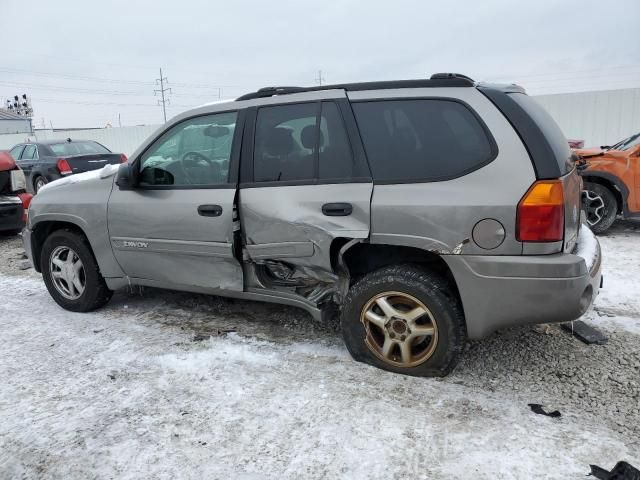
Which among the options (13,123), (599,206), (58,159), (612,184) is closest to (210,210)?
(599,206)

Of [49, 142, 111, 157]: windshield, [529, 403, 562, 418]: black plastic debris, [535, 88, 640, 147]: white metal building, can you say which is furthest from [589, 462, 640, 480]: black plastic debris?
[535, 88, 640, 147]: white metal building

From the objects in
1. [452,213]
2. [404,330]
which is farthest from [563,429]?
[452,213]

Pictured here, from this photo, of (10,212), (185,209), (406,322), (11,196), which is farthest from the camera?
(11,196)

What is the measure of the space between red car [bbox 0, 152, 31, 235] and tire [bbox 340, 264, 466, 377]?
665 cm

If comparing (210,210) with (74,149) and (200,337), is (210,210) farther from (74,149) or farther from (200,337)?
(74,149)

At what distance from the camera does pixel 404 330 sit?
308 cm

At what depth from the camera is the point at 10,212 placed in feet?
25.2

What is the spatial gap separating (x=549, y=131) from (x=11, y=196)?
7832 mm

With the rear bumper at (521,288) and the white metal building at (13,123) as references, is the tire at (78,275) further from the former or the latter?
the white metal building at (13,123)

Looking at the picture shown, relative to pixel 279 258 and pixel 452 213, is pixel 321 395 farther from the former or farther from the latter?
pixel 452 213

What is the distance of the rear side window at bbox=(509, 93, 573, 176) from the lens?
9.39 ft

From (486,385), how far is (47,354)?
3.11 m

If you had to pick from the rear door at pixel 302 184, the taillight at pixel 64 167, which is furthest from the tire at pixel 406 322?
the taillight at pixel 64 167

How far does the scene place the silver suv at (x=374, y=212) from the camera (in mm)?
2742
